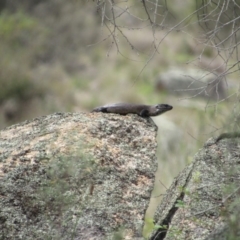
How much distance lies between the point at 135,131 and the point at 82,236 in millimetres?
1169

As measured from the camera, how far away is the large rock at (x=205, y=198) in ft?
14.3

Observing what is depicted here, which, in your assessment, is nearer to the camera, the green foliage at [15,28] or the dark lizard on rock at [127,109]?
the dark lizard on rock at [127,109]

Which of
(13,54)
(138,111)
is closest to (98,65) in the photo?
(13,54)

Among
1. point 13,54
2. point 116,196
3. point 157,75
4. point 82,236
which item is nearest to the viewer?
point 82,236

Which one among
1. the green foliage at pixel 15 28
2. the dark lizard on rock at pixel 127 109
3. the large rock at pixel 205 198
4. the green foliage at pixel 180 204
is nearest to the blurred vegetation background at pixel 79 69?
the green foliage at pixel 15 28

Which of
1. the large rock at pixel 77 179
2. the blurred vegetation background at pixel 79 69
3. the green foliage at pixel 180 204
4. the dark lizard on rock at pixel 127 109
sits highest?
the blurred vegetation background at pixel 79 69

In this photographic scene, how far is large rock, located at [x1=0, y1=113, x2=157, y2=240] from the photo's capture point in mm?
4336

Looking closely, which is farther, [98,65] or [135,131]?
[98,65]

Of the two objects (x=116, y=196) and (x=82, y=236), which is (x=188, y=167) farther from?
(x=82, y=236)

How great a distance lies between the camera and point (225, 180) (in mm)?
4727

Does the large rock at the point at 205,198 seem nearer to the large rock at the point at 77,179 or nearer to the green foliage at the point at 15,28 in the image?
the large rock at the point at 77,179

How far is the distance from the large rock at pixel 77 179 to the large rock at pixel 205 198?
0.80 ft

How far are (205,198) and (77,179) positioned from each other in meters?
0.87

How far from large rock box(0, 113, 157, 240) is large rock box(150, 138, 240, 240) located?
9.5 inches
